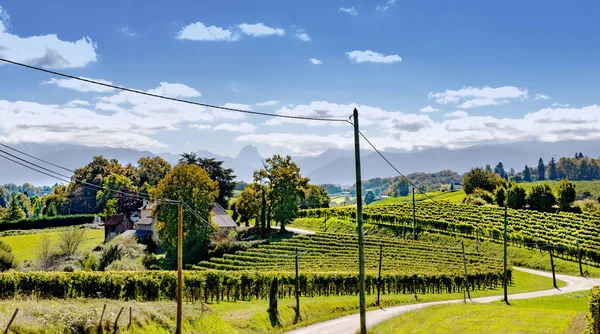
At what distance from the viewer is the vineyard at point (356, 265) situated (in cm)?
5194

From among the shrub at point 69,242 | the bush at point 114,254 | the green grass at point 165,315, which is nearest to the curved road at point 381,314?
the green grass at point 165,315

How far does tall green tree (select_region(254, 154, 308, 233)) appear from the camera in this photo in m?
86.1

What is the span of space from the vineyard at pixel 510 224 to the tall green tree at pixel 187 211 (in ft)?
122

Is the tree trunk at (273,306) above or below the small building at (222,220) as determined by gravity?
below

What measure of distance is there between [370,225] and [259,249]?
3032 cm

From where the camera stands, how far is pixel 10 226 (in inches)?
4166

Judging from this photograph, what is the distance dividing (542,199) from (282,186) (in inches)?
2231

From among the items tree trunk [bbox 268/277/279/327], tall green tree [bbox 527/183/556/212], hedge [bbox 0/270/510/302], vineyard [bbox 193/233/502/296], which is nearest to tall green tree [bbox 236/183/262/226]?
vineyard [bbox 193/233/502/296]

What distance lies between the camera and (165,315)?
25.9 m

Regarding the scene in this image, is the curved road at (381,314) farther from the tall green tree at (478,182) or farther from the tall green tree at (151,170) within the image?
the tall green tree at (151,170)

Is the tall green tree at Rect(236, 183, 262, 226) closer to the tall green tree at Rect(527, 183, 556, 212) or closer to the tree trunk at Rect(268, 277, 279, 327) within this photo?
the tree trunk at Rect(268, 277, 279, 327)

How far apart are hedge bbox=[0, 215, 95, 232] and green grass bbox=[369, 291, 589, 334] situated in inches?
3790

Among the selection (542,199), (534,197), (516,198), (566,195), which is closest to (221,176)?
(516,198)

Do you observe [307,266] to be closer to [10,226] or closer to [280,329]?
[280,329]
